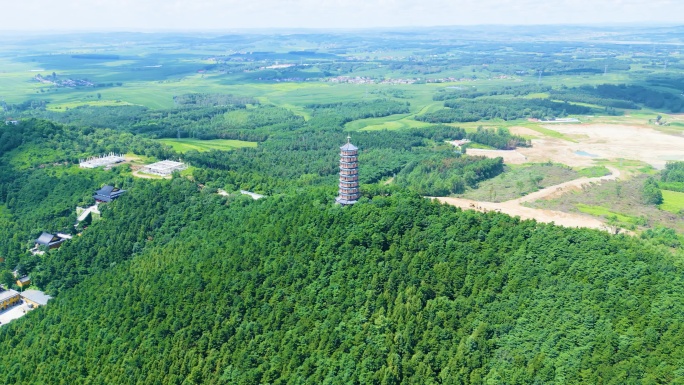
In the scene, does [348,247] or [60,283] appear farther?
[60,283]

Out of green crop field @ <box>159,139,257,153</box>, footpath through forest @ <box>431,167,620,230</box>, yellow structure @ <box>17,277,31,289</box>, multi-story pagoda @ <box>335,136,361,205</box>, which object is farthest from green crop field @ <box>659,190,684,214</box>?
yellow structure @ <box>17,277,31,289</box>

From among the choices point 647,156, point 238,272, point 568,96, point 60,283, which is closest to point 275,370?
point 238,272

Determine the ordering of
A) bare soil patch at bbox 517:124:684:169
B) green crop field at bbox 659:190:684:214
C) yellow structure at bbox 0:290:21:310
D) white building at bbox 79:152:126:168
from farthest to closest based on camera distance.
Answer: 1. bare soil patch at bbox 517:124:684:169
2. white building at bbox 79:152:126:168
3. green crop field at bbox 659:190:684:214
4. yellow structure at bbox 0:290:21:310

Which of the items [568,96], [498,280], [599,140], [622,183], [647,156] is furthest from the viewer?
[568,96]

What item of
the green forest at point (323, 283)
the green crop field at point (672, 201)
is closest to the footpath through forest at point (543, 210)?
the green forest at point (323, 283)

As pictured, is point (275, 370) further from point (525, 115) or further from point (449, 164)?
point (525, 115)

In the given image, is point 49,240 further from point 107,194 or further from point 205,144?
point 205,144

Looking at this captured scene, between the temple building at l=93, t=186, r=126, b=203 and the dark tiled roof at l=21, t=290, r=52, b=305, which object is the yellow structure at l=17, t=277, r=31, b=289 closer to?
the dark tiled roof at l=21, t=290, r=52, b=305
